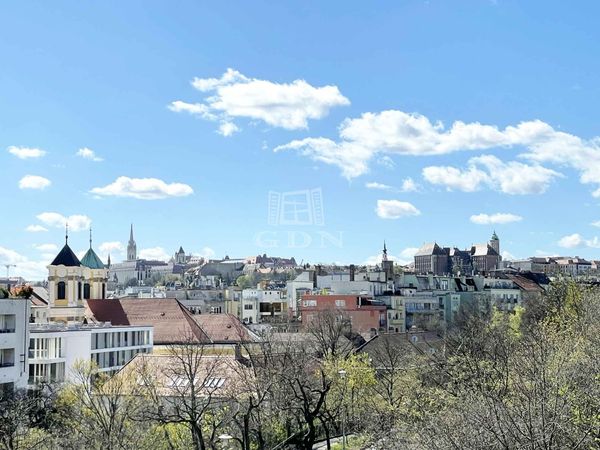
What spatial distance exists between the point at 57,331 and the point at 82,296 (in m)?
22.4

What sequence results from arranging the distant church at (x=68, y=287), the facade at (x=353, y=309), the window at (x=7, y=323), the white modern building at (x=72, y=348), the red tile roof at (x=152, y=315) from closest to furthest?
the window at (x=7, y=323)
the white modern building at (x=72, y=348)
the red tile roof at (x=152, y=315)
the distant church at (x=68, y=287)
the facade at (x=353, y=309)

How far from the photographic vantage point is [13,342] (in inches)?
1873

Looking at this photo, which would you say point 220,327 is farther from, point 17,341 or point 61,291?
point 17,341

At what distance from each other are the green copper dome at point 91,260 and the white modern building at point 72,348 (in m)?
19.0

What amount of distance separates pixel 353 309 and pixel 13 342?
2093 inches

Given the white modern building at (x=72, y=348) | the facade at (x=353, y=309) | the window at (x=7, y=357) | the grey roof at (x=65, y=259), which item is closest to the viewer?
the window at (x=7, y=357)

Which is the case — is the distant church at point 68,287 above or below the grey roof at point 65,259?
below

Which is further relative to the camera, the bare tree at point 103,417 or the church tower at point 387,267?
the church tower at point 387,267

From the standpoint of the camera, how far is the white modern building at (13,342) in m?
46.8

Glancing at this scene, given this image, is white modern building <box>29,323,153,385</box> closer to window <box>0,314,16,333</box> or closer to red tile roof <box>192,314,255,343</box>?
window <box>0,314,16,333</box>

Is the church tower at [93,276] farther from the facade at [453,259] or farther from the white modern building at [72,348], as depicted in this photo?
the facade at [453,259]

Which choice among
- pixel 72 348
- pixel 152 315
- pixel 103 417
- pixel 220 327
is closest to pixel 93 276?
pixel 152 315

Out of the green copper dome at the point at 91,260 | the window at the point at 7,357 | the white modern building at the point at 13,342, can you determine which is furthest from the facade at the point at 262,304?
the window at the point at 7,357

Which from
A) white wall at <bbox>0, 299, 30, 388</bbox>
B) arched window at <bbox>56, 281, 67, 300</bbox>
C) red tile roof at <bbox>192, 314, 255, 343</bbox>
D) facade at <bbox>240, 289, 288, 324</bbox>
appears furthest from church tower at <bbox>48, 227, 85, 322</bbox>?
facade at <bbox>240, 289, 288, 324</bbox>
